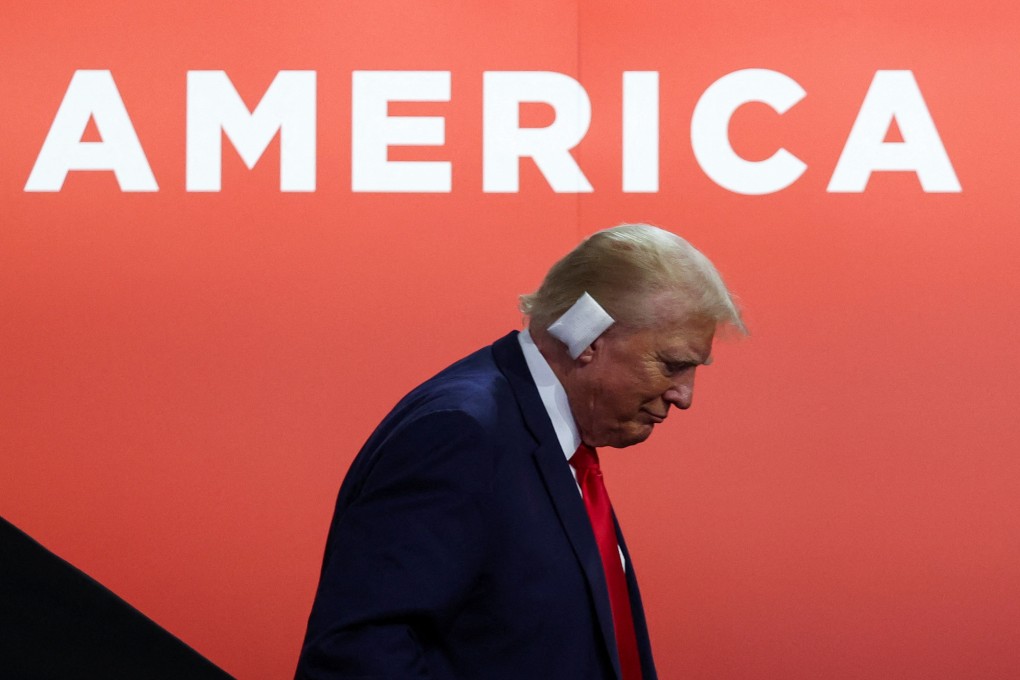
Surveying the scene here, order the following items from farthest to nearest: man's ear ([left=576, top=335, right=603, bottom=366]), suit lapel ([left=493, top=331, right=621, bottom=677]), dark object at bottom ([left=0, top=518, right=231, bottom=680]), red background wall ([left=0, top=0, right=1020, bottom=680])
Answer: red background wall ([left=0, top=0, right=1020, bottom=680])
man's ear ([left=576, top=335, right=603, bottom=366])
suit lapel ([left=493, top=331, right=621, bottom=677])
dark object at bottom ([left=0, top=518, right=231, bottom=680])

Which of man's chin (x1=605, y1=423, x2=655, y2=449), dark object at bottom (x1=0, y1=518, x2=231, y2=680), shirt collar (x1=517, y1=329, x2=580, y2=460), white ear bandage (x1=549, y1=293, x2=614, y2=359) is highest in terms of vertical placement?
white ear bandage (x1=549, y1=293, x2=614, y2=359)

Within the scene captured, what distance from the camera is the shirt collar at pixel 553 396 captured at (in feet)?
4.87

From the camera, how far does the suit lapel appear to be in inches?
53.2

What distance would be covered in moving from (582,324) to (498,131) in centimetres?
145

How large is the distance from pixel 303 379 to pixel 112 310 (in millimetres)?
465

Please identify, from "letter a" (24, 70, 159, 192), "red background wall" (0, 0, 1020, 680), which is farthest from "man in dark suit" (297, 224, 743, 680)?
"letter a" (24, 70, 159, 192)

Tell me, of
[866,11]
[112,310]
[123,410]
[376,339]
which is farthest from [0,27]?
[866,11]

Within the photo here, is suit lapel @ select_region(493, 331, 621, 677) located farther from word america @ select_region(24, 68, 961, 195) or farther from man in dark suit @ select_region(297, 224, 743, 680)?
word america @ select_region(24, 68, 961, 195)

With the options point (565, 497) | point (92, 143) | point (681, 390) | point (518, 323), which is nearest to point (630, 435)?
point (681, 390)

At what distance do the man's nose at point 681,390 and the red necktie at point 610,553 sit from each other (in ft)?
0.39

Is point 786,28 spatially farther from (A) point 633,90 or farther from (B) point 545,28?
(B) point 545,28

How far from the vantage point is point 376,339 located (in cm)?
283

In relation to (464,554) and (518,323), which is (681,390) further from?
(518,323)

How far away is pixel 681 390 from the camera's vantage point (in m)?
1.55
